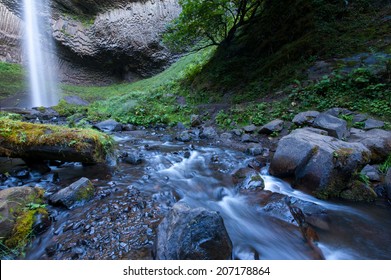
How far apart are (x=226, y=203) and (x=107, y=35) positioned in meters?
21.5

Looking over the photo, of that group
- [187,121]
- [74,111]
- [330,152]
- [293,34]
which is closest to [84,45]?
[74,111]

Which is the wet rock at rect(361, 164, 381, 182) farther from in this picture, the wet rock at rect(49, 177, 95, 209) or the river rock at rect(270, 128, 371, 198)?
the wet rock at rect(49, 177, 95, 209)

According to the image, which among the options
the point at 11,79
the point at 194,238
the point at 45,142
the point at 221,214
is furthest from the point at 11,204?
the point at 11,79

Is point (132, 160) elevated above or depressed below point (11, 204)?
below

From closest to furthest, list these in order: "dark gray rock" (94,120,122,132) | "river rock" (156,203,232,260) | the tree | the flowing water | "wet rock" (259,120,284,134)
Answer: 1. "river rock" (156,203,232,260)
2. the flowing water
3. "wet rock" (259,120,284,134)
4. "dark gray rock" (94,120,122,132)
5. the tree

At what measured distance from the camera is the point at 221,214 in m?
2.81

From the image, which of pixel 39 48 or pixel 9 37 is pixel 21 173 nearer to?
pixel 9 37

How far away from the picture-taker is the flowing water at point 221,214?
208 cm

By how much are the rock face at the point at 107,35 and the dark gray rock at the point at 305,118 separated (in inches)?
725

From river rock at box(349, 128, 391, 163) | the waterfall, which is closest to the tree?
river rock at box(349, 128, 391, 163)

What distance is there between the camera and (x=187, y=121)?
26.1 ft

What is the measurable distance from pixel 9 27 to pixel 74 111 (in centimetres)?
1333

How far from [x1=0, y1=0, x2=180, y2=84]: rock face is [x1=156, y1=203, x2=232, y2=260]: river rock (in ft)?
70.1

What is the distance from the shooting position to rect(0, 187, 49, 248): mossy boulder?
1906mm
